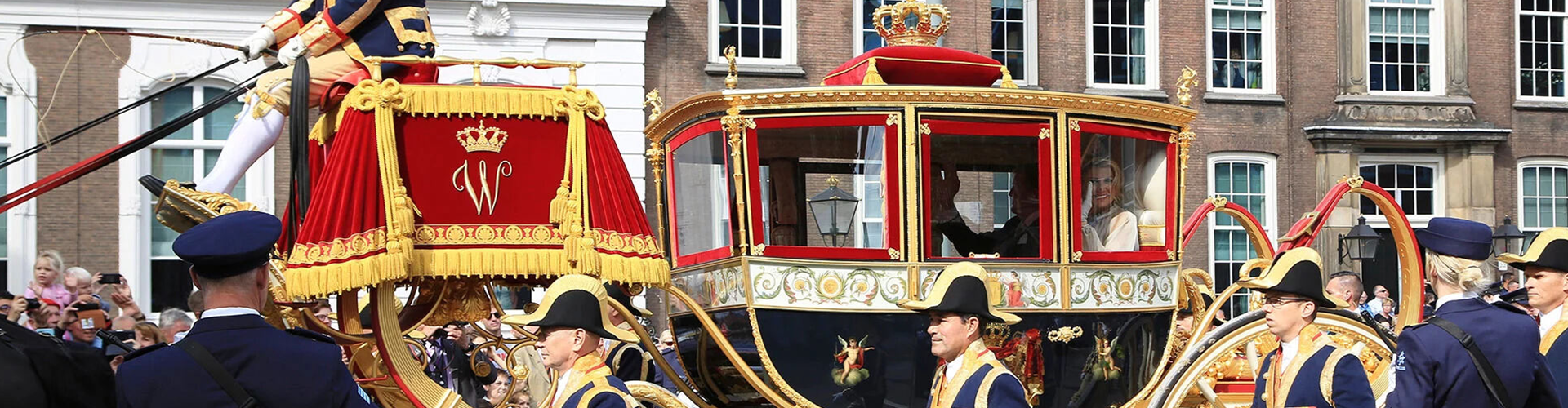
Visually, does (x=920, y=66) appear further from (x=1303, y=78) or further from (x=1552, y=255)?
(x=1303, y=78)

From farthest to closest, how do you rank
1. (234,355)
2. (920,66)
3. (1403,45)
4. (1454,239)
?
(1403,45), (920,66), (1454,239), (234,355)

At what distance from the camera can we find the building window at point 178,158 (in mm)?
17312

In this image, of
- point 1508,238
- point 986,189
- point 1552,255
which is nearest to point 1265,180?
point 1508,238

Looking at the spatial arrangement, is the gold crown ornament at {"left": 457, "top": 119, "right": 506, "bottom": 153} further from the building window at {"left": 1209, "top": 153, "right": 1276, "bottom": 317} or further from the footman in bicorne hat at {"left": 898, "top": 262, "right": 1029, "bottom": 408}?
the building window at {"left": 1209, "top": 153, "right": 1276, "bottom": 317}

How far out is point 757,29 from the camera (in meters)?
→ 19.7

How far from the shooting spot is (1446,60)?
2194 centimetres

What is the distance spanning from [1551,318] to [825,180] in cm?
341

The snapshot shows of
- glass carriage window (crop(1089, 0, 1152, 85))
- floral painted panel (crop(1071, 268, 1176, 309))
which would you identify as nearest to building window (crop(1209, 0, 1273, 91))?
glass carriage window (crop(1089, 0, 1152, 85))

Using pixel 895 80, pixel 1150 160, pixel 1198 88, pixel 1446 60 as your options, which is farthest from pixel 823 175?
pixel 1446 60

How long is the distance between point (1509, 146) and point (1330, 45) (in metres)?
2.83

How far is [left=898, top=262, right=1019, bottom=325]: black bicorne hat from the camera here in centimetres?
571

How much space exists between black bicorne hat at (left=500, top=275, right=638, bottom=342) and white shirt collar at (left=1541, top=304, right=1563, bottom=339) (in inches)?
147

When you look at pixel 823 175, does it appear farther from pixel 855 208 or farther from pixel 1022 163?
pixel 1022 163

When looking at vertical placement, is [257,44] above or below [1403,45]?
below
